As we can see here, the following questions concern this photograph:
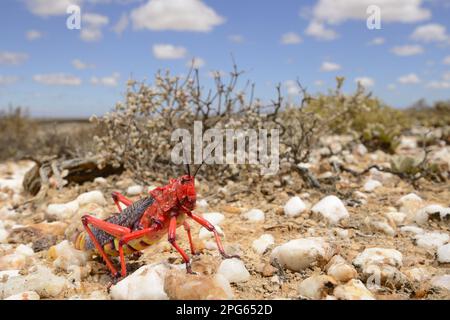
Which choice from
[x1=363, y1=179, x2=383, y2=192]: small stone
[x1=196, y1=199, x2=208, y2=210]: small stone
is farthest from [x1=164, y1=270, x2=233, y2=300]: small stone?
[x1=363, y1=179, x2=383, y2=192]: small stone

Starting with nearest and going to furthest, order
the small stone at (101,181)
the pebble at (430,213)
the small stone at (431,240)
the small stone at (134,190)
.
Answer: the small stone at (431,240), the pebble at (430,213), the small stone at (134,190), the small stone at (101,181)

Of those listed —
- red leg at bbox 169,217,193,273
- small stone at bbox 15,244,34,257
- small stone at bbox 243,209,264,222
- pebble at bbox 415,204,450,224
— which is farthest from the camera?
small stone at bbox 243,209,264,222

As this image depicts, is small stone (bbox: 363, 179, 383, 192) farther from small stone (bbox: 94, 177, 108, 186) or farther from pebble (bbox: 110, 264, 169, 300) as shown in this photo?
pebble (bbox: 110, 264, 169, 300)

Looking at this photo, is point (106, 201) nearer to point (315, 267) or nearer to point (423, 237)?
point (315, 267)

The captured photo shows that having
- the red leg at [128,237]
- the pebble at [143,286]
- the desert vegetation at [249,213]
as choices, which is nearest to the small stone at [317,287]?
the desert vegetation at [249,213]

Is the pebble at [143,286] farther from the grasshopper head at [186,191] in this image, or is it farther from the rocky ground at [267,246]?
the grasshopper head at [186,191]
